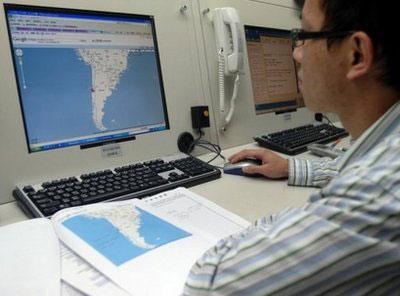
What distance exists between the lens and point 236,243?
481 mm

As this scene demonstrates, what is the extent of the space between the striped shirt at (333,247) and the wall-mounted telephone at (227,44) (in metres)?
1.04

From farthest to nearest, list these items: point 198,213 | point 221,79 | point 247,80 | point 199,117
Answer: point 247,80 < point 221,79 < point 199,117 < point 198,213

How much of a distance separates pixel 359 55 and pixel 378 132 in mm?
130

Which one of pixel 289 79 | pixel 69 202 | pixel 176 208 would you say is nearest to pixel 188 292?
pixel 176 208

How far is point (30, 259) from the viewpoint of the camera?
59 centimetres

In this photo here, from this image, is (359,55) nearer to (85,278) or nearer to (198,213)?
(198,213)

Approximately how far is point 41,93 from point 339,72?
759 mm

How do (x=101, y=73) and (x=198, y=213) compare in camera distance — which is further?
(x=101, y=73)

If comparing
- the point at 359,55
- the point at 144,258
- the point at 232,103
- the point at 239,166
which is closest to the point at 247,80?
the point at 232,103

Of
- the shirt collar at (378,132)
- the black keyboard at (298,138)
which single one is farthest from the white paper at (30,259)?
the black keyboard at (298,138)

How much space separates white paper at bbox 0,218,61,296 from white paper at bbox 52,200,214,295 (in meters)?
0.03

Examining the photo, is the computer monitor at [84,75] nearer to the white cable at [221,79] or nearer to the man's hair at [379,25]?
the white cable at [221,79]

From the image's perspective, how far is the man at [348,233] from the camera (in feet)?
1.31

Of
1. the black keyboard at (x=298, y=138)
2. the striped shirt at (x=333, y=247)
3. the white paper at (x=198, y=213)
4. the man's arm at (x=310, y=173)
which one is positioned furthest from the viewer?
the black keyboard at (x=298, y=138)
